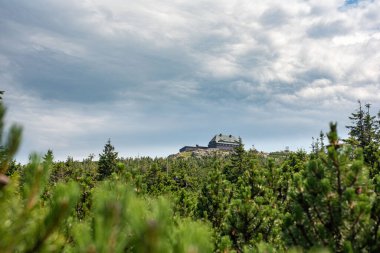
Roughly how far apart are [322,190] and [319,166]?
0.53 m

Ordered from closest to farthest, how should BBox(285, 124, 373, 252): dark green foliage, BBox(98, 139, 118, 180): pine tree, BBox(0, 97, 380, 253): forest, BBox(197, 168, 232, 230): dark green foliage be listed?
BBox(0, 97, 380, 253): forest → BBox(285, 124, 373, 252): dark green foliage → BBox(197, 168, 232, 230): dark green foliage → BBox(98, 139, 118, 180): pine tree

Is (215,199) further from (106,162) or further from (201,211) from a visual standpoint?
(106,162)

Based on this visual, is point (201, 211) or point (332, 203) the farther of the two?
point (201, 211)

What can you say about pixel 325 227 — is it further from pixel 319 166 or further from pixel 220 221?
pixel 220 221

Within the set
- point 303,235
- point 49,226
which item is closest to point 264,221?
point 303,235

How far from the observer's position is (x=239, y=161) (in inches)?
2164

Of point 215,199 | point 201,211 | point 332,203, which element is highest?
point 332,203

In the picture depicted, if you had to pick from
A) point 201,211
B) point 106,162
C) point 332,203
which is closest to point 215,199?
point 201,211

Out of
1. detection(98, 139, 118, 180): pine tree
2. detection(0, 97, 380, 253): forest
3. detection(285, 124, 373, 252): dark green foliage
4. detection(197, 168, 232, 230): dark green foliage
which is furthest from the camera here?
detection(98, 139, 118, 180): pine tree

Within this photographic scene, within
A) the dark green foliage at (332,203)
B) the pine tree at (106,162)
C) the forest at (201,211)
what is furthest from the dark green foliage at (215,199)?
the pine tree at (106,162)

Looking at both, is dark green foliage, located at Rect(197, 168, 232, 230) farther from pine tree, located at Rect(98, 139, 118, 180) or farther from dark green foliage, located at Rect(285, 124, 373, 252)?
pine tree, located at Rect(98, 139, 118, 180)

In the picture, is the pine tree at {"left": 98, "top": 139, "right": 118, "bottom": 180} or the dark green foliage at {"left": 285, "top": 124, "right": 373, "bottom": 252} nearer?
the dark green foliage at {"left": 285, "top": 124, "right": 373, "bottom": 252}

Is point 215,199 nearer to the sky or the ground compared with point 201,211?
nearer to the sky

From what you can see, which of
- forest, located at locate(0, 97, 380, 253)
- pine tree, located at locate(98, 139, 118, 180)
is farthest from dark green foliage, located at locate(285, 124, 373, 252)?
pine tree, located at locate(98, 139, 118, 180)
